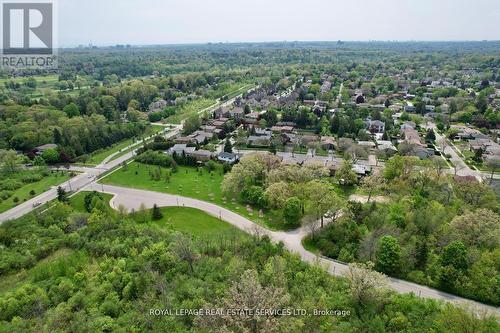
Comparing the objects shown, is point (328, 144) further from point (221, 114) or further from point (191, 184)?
point (221, 114)

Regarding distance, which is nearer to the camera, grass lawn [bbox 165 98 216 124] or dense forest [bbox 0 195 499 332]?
dense forest [bbox 0 195 499 332]

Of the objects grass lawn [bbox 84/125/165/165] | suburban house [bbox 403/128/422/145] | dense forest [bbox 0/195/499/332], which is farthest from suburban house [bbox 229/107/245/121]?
dense forest [bbox 0/195/499/332]

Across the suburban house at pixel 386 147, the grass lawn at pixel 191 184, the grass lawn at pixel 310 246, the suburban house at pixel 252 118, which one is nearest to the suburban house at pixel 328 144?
the suburban house at pixel 386 147

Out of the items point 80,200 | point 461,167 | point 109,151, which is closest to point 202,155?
point 80,200

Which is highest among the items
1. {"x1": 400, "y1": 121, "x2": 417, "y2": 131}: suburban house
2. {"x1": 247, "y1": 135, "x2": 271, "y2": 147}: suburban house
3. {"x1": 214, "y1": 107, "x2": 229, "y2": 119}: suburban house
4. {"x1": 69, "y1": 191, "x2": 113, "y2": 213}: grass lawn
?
{"x1": 214, "y1": 107, "x2": 229, "y2": 119}: suburban house

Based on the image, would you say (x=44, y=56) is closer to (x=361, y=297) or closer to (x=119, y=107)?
(x=119, y=107)

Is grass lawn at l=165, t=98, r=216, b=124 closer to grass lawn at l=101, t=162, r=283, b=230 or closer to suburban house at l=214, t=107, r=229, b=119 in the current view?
suburban house at l=214, t=107, r=229, b=119

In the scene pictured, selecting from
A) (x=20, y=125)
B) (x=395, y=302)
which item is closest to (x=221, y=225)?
(x=395, y=302)
